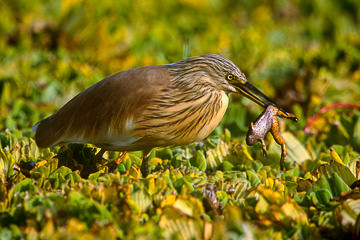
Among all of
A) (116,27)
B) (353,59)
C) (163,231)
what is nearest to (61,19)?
(116,27)

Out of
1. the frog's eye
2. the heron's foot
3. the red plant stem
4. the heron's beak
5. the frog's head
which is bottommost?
the red plant stem

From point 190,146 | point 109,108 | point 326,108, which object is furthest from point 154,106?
point 326,108

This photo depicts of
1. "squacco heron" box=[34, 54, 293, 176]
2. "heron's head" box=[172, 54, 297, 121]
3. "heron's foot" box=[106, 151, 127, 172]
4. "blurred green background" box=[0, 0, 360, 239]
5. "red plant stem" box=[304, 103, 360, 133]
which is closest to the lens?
"blurred green background" box=[0, 0, 360, 239]

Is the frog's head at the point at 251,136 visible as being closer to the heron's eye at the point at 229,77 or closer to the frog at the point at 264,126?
the frog at the point at 264,126

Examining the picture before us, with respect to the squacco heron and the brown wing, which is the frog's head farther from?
the brown wing

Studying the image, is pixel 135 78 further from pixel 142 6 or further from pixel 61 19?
pixel 142 6

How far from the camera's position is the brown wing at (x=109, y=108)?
3029 mm

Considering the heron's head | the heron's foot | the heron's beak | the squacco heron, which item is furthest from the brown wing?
the heron's beak

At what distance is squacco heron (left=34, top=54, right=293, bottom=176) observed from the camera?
3.01 m

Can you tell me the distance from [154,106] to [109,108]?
306 millimetres

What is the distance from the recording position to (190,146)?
4.00 m

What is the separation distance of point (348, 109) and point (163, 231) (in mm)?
3109

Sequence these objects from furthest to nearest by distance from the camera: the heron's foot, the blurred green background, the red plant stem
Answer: the red plant stem < the heron's foot < the blurred green background

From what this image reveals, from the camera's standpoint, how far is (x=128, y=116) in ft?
9.95
